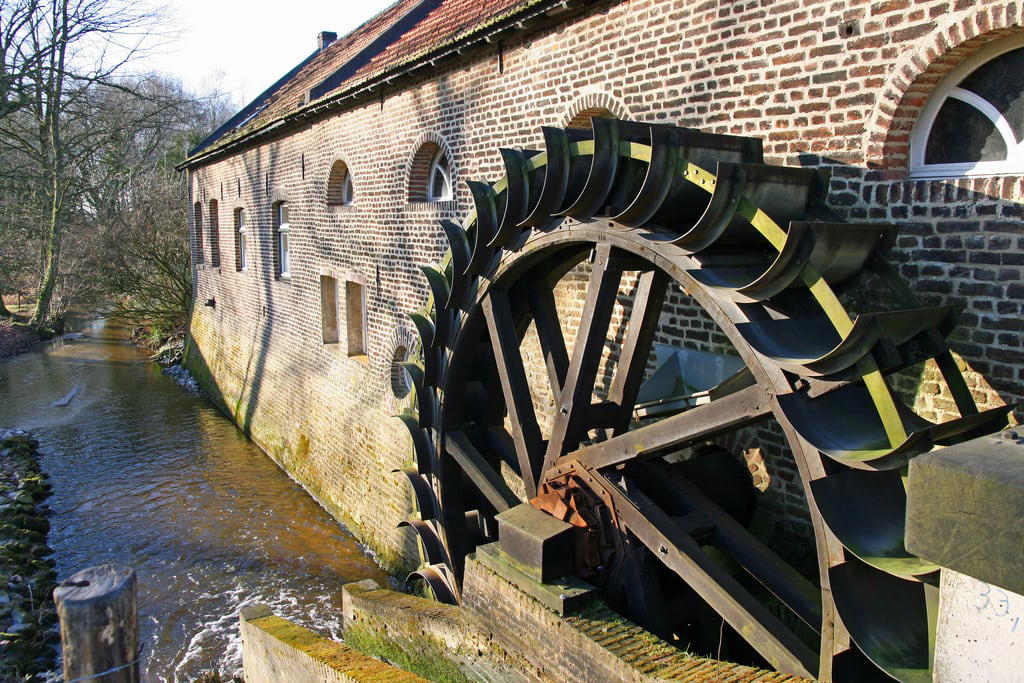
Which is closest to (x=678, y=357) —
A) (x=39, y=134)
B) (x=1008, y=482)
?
(x=1008, y=482)

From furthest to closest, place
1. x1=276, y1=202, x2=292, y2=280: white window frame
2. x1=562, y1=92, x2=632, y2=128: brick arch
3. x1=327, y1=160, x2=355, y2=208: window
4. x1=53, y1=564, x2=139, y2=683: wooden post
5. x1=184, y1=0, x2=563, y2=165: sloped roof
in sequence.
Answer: x1=276, y1=202, x2=292, y2=280: white window frame, x1=327, y1=160, x2=355, y2=208: window, x1=184, y1=0, x2=563, y2=165: sloped roof, x1=562, y1=92, x2=632, y2=128: brick arch, x1=53, y1=564, x2=139, y2=683: wooden post

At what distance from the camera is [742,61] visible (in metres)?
4.27

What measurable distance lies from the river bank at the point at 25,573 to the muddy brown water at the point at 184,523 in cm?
21

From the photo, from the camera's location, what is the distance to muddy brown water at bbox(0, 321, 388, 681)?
7449 mm

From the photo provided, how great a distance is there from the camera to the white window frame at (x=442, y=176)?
7.42 meters

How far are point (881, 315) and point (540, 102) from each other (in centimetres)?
364

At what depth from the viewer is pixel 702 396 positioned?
400 cm

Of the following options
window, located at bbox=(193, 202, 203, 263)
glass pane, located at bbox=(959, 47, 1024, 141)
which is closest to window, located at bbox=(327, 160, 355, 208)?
glass pane, located at bbox=(959, 47, 1024, 141)

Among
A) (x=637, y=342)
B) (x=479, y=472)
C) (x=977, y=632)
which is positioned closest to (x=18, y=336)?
(x=479, y=472)

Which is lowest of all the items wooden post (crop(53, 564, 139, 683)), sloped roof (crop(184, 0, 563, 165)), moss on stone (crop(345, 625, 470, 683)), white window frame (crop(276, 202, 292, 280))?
moss on stone (crop(345, 625, 470, 683))

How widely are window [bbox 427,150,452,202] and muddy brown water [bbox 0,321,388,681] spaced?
3.97 metres

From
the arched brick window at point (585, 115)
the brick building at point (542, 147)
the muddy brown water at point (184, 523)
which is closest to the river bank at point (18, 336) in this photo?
the muddy brown water at point (184, 523)

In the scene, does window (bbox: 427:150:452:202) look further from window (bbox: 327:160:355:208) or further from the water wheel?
the water wheel

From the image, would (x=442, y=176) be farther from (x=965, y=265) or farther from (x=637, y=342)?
(x=965, y=265)
